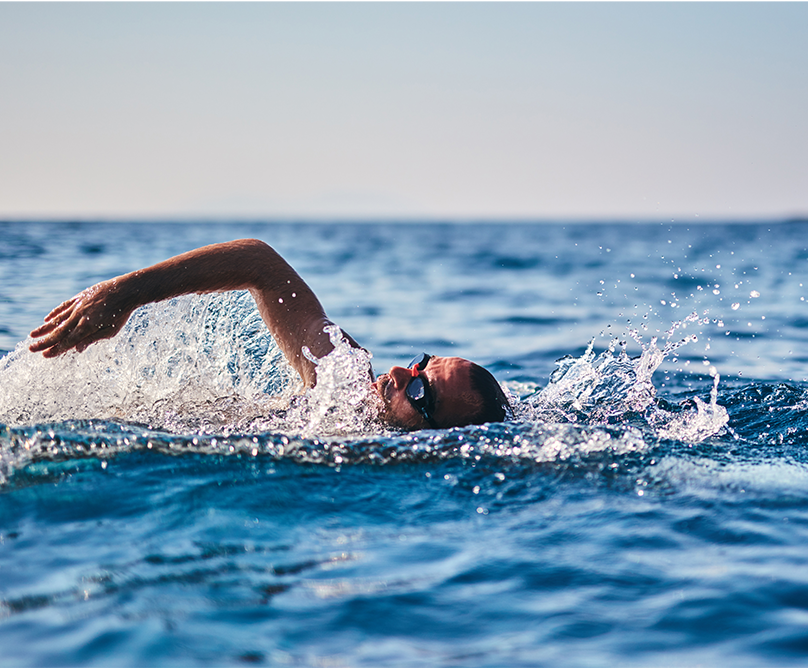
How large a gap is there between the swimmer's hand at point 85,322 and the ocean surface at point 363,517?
1.37 feet

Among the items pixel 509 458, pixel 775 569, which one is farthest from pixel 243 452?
pixel 775 569

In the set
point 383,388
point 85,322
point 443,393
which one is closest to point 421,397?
point 443,393

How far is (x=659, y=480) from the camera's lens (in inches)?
138

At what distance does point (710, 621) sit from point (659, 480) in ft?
3.59

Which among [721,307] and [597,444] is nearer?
[597,444]

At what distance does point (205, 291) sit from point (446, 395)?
1.39m

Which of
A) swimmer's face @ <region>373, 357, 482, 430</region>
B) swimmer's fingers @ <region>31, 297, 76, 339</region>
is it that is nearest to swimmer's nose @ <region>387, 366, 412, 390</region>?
swimmer's face @ <region>373, 357, 482, 430</region>

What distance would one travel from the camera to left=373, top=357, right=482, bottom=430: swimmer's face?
3994 millimetres

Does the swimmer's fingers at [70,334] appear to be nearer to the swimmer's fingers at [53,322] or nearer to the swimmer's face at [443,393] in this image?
the swimmer's fingers at [53,322]

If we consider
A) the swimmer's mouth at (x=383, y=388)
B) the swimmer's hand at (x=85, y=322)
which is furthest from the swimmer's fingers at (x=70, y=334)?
the swimmer's mouth at (x=383, y=388)

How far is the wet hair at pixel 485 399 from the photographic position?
4008mm

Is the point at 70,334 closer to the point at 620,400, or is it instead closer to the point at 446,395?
the point at 446,395

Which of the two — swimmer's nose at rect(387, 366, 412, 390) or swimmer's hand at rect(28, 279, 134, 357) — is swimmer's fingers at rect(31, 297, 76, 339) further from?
swimmer's nose at rect(387, 366, 412, 390)

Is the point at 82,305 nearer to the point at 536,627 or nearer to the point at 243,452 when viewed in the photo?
the point at 243,452
